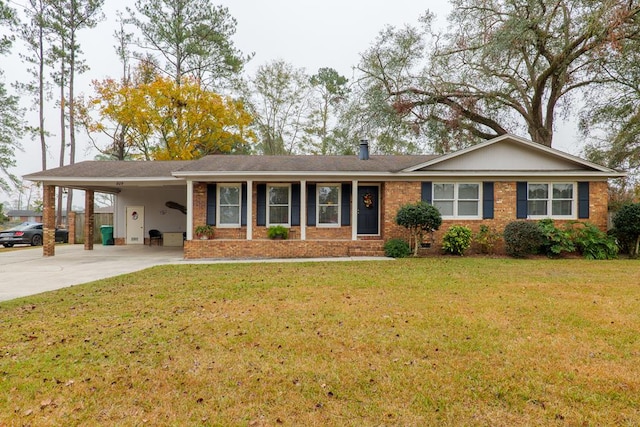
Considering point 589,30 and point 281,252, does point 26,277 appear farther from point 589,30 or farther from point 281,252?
point 589,30

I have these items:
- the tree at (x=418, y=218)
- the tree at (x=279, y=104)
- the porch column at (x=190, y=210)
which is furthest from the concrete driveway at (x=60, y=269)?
the tree at (x=279, y=104)

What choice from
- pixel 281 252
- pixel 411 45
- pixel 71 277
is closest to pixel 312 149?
pixel 411 45

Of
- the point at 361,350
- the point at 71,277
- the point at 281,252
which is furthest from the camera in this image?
the point at 281,252

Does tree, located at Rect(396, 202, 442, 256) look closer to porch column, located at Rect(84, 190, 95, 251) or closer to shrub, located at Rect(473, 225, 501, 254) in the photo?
shrub, located at Rect(473, 225, 501, 254)

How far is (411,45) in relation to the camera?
18.6m

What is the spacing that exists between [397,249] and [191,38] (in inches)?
A: 770

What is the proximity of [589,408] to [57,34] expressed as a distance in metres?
28.2

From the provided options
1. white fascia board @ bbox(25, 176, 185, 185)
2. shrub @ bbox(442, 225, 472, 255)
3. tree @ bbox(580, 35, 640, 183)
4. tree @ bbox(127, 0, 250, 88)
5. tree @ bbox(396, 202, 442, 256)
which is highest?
tree @ bbox(127, 0, 250, 88)

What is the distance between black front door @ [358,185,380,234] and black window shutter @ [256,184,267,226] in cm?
339

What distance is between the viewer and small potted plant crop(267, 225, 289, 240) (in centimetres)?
1190

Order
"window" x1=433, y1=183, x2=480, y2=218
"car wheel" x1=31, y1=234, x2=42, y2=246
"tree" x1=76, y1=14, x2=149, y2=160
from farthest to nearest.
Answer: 1. "tree" x1=76, y1=14, x2=149, y2=160
2. "car wheel" x1=31, y1=234, x2=42, y2=246
3. "window" x1=433, y1=183, x2=480, y2=218

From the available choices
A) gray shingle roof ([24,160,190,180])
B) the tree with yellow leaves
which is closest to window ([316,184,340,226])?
gray shingle roof ([24,160,190,180])

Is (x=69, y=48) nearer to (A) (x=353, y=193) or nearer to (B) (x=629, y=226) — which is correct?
(A) (x=353, y=193)

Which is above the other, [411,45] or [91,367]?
[411,45]
